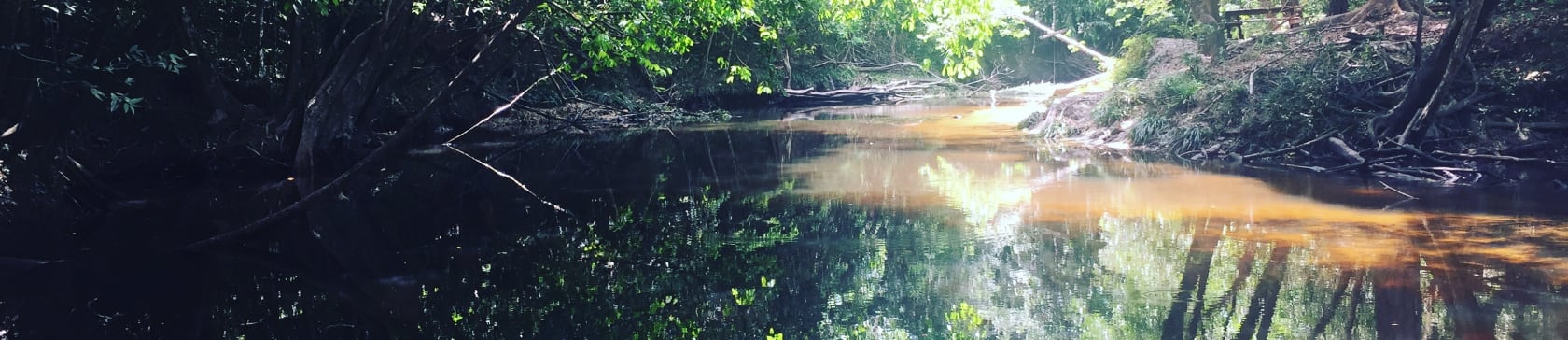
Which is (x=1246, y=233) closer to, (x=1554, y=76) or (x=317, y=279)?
(x=1554, y=76)

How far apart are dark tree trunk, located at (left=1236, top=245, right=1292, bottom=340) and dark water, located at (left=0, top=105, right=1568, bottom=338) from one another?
22 mm

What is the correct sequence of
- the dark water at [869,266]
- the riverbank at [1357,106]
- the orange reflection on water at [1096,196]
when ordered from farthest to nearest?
the riverbank at [1357,106]
the orange reflection on water at [1096,196]
the dark water at [869,266]

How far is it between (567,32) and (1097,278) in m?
8.01

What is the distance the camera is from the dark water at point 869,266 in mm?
5938

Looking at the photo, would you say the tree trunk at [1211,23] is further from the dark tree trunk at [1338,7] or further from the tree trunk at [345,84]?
the tree trunk at [345,84]

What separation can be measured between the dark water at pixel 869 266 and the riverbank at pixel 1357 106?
99cm

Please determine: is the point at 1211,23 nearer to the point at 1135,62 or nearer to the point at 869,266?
the point at 1135,62

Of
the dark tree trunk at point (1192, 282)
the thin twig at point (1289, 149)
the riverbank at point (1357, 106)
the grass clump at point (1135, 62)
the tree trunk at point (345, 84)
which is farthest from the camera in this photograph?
the grass clump at point (1135, 62)

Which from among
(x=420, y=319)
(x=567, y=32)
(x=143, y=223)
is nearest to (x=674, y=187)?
(x=567, y=32)

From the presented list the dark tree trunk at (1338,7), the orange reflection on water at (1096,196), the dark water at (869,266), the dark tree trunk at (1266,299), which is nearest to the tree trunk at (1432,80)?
the dark water at (869,266)

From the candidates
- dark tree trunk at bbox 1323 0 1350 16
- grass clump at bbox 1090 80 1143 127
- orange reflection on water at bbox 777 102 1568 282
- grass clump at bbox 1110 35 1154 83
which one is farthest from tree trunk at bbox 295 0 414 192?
dark tree trunk at bbox 1323 0 1350 16

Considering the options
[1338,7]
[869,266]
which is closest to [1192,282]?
[869,266]

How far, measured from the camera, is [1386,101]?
12.4 metres

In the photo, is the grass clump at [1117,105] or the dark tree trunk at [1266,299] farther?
the grass clump at [1117,105]
